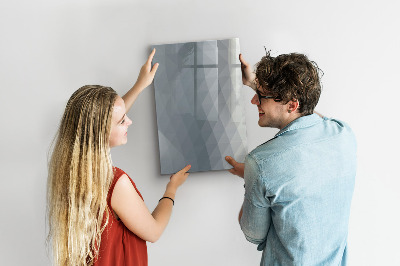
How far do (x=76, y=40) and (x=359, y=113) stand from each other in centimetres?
131

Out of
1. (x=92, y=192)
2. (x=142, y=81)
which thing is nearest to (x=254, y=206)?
(x=92, y=192)

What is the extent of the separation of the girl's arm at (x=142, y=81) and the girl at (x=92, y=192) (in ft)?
0.83

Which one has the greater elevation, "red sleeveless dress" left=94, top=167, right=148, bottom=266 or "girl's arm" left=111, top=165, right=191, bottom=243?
"girl's arm" left=111, top=165, right=191, bottom=243

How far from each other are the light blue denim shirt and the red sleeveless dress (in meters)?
0.41

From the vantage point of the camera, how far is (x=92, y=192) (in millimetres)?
1374

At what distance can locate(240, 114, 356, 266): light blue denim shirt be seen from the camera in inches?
51.6

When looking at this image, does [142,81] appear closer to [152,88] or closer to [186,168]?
[152,88]

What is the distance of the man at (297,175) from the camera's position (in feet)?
4.31

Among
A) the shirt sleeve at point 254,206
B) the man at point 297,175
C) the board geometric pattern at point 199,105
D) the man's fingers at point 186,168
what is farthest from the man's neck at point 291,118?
the man's fingers at point 186,168

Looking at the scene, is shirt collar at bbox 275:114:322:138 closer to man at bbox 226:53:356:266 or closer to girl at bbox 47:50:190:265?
man at bbox 226:53:356:266

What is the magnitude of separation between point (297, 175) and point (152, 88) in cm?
82

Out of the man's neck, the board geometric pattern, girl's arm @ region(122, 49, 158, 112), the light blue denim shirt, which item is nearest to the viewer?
the light blue denim shirt

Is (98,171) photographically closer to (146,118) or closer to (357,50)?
(146,118)

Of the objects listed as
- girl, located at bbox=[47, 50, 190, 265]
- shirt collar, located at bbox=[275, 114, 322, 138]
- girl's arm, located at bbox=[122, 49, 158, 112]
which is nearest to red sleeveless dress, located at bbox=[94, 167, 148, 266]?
girl, located at bbox=[47, 50, 190, 265]
